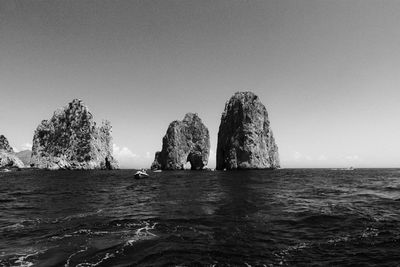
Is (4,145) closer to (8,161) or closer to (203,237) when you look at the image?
(8,161)

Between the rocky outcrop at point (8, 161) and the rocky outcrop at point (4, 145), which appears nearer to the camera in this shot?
the rocky outcrop at point (8, 161)

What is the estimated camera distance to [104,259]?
10609 mm

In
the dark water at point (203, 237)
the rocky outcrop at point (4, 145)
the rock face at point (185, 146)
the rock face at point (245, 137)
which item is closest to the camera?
the dark water at point (203, 237)

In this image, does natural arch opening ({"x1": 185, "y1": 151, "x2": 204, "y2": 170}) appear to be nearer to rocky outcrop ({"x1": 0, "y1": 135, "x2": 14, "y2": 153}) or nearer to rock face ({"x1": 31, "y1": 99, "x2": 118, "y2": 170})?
rock face ({"x1": 31, "y1": 99, "x2": 118, "y2": 170})

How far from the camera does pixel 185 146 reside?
172 meters

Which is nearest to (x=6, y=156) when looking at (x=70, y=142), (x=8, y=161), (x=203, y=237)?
(x=8, y=161)

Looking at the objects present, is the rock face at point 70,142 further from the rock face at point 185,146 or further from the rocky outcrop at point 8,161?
the rock face at point 185,146

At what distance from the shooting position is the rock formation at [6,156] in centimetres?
16325

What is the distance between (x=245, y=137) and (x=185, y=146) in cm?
4845

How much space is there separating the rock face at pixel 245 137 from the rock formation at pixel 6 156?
136 metres

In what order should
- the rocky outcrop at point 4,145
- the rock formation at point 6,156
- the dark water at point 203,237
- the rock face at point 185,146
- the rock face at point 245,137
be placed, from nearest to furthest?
the dark water at point 203,237 → the rock face at point 245,137 → the rock formation at point 6,156 → the rock face at point 185,146 → the rocky outcrop at point 4,145

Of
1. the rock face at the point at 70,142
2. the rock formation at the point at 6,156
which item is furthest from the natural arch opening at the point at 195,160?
the rock formation at the point at 6,156

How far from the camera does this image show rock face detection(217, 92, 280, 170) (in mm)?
137500

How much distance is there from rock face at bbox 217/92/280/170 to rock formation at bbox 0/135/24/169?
136 meters
